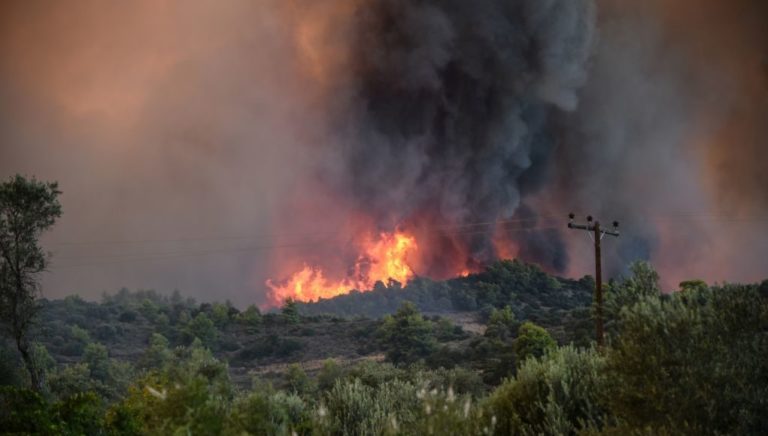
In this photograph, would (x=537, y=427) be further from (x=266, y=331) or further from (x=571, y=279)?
(x=571, y=279)

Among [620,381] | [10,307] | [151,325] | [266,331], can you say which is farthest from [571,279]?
[620,381]

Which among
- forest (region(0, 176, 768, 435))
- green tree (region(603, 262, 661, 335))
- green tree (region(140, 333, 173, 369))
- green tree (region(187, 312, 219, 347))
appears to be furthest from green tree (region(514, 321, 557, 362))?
green tree (region(187, 312, 219, 347))

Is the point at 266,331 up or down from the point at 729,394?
up

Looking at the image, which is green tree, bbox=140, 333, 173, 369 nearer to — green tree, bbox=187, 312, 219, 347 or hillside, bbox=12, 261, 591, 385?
hillside, bbox=12, 261, 591, 385

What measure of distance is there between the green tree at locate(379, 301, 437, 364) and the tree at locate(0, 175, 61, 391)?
6199cm

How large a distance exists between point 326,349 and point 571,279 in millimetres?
104560

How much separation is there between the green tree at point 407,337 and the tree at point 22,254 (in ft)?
203

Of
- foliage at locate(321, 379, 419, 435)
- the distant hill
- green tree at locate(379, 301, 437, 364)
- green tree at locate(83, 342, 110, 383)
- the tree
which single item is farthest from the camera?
the distant hill

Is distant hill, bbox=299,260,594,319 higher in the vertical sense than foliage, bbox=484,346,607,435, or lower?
higher

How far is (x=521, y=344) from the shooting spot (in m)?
70.6

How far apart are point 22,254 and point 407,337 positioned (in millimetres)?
75792

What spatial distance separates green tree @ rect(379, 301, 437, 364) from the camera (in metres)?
102

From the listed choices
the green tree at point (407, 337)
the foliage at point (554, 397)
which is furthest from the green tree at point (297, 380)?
the foliage at point (554, 397)

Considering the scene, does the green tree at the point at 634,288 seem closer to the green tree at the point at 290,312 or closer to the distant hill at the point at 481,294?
the green tree at the point at 290,312
